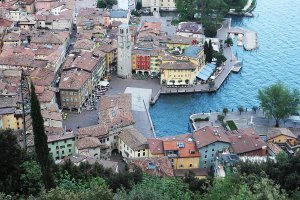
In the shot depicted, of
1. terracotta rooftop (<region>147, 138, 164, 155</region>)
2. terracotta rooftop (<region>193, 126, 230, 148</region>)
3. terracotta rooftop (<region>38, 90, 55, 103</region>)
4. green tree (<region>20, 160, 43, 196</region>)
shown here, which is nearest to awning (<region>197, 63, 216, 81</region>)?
terracotta rooftop (<region>193, 126, 230, 148</region>)

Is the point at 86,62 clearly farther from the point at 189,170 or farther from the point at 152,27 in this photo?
the point at 189,170

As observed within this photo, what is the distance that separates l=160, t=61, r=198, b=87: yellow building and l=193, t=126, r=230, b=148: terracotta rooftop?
1154cm

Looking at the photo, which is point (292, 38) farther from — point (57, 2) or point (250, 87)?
point (57, 2)

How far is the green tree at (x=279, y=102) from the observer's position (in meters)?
35.3

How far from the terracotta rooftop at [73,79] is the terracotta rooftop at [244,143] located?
485 inches

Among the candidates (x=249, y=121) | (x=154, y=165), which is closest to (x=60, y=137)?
(x=154, y=165)

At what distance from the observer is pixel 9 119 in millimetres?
31375

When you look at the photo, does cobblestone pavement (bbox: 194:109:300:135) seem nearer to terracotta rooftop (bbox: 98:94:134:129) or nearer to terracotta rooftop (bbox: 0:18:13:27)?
terracotta rooftop (bbox: 98:94:134:129)

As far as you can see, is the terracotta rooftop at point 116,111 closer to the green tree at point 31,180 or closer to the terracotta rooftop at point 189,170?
the terracotta rooftop at point 189,170

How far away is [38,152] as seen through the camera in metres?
19.0

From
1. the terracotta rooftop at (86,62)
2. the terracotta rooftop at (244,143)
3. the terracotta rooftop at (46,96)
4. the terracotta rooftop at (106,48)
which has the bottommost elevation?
the terracotta rooftop at (244,143)

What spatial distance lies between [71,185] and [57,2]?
4246 centimetres

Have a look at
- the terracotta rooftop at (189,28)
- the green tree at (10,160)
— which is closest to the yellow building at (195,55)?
the terracotta rooftop at (189,28)

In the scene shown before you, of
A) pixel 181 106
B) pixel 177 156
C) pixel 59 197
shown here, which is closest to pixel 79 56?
pixel 181 106
